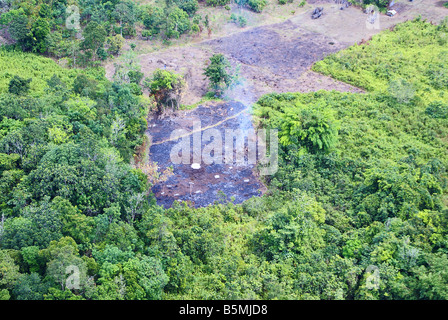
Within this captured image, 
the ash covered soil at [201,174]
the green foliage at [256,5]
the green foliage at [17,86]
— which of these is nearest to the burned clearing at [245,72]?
the ash covered soil at [201,174]

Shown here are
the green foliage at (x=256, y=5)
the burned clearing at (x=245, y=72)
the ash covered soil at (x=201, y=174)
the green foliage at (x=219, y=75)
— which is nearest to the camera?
the ash covered soil at (x=201, y=174)

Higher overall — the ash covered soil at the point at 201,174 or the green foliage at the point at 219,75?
the green foliage at the point at 219,75

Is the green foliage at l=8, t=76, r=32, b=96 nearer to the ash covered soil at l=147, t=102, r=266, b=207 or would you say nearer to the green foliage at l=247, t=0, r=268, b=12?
the ash covered soil at l=147, t=102, r=266, b=207

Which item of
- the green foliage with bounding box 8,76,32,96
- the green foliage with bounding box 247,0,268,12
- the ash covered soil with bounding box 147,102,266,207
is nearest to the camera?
the ash covered soil with bounding box 147,102,266,207

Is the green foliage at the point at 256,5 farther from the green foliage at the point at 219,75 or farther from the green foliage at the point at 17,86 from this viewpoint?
the green foliage at the point at 17,86

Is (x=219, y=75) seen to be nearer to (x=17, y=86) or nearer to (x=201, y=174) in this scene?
(x=201, y=174)

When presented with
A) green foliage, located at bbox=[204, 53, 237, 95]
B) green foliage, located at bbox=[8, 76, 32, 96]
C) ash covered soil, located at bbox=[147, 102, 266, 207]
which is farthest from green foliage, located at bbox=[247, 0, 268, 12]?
green foliage, located at bbox=[8, 76, 32, 96]

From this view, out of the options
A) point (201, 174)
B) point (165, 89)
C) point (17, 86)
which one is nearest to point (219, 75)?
point (165, 89)

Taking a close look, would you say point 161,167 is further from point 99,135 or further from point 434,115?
point 434,115
